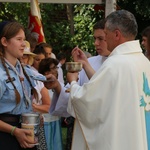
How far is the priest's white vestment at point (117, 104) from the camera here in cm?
345

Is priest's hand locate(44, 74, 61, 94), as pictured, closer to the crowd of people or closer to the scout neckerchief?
the crowd of people

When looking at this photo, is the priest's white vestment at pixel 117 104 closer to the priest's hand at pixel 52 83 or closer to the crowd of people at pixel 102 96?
the crowd of people at pixel 102 96

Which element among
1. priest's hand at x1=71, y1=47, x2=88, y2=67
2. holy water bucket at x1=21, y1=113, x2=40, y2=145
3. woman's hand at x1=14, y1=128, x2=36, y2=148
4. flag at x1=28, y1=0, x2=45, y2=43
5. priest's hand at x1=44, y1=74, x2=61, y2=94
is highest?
flag at x1=28, y1=0, x2=45, y2=43

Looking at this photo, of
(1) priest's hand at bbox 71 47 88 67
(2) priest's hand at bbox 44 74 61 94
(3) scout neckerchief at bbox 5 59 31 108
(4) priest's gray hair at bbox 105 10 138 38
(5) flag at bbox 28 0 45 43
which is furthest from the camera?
(5) flag at bbox 28 0 45 43

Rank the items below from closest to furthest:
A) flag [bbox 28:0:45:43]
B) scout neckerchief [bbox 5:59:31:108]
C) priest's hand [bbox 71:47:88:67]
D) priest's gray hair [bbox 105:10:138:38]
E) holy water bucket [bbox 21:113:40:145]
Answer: holy water bucket [bbox 21:113:40:145]
scout neckerchief [bbox 5:59:31:108]
priest's gray hair [bbox 105:10:138:38]
priest's hand [bbox 71:47:88:67]
flag [bbox 28:0:45:43]

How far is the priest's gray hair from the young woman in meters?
0.71

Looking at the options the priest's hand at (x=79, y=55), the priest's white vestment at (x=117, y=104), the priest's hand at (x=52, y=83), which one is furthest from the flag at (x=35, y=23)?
the priest's white vestment at (x=117, y=104)

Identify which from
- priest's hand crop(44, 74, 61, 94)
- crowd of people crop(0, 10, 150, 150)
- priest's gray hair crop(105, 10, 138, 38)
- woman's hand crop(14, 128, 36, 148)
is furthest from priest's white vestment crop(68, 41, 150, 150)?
woman's hand crop(14, 128, 36, 148)

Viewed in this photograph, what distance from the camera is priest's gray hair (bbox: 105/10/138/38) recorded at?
11.6 feet

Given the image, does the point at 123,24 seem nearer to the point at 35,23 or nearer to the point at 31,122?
the point at 31,122

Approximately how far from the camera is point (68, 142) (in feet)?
18.2

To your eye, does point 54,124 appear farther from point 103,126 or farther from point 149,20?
point 149,20

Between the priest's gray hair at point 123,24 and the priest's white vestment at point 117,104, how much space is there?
0.36 ft

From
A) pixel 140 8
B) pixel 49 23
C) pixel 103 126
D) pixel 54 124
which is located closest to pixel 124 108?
pixel 103 126
